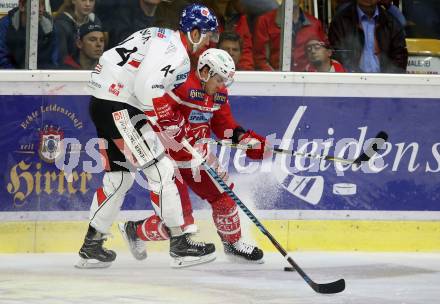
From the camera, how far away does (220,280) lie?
601 cm

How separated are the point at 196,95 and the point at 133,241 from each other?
0.88 m

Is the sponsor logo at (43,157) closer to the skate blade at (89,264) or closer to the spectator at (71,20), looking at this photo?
the spectator at (71,20)

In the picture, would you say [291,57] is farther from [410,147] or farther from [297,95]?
[410,147]

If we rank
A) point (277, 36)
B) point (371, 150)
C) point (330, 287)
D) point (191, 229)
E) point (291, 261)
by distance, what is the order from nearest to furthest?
point (330, 287) < point (291, 261) < point (191, 229) < point (371, 150) < point (277, 36)

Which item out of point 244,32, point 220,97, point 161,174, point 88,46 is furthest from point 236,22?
point 161,174

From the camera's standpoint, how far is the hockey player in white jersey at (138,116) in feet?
19.6

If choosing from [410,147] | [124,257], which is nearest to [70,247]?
[124,257]

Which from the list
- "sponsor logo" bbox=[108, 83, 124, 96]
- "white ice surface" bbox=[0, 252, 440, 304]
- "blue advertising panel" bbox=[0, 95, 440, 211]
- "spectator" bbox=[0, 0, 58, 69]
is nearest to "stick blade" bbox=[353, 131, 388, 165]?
"blue advertising panel" bbox=[0, 95, 440, 211]

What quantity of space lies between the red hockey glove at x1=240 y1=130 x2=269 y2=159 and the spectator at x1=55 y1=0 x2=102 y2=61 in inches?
43.3

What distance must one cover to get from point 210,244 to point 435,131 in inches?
64.8

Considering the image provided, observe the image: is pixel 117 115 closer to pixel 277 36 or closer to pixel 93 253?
pixel 93 253

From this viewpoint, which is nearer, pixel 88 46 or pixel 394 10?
pixel 88 46

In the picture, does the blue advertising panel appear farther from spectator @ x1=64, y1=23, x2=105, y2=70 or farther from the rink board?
spectator @ x1=64, y1=23, x2=105, y2=70

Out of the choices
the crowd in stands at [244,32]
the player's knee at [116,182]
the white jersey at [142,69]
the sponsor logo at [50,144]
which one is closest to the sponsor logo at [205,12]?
the white jersey at [142,69]
